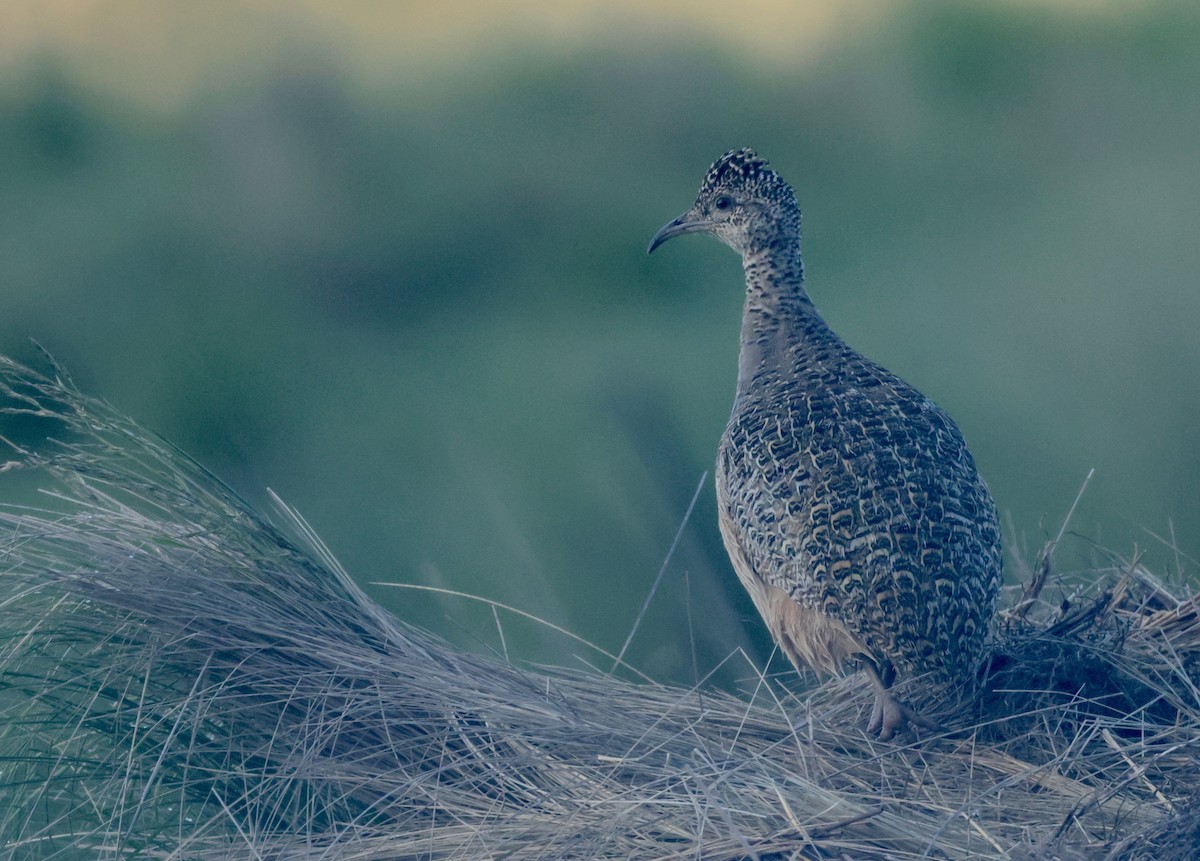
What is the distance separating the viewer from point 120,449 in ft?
8.97

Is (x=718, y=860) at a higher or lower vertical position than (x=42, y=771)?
higher

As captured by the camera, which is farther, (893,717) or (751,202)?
(751,202)

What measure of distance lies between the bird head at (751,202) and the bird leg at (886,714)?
4.88 ft

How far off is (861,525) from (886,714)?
0.45 metres

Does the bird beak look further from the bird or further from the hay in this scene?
the hay

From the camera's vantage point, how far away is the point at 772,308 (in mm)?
3855

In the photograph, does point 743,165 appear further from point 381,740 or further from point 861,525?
point 381,740

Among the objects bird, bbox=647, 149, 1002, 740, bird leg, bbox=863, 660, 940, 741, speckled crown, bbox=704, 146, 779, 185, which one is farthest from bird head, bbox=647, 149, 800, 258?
bird leg, bbox=863, 660, 940, 741

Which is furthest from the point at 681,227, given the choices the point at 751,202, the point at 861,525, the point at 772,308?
the point at 861,525

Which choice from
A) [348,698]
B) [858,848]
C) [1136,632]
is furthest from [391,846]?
[1136,632]

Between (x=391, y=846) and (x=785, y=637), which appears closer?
(x=391, y=846)

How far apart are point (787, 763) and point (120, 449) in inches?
64.4

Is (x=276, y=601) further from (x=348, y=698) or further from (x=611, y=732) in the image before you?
(x=611, y=732)

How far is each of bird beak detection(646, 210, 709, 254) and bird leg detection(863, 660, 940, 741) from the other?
5.48 feet
